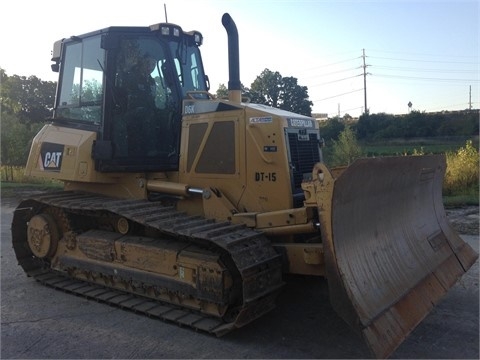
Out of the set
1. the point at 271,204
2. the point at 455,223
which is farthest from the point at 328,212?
the point at 455,223

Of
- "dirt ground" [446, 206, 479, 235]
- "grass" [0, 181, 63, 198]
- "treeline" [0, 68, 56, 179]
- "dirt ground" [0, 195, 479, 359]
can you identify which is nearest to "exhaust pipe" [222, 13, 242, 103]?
"dirt ground" [0, 195, 479, 359]

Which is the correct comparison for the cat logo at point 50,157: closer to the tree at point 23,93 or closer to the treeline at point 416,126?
the tree at point 23,93

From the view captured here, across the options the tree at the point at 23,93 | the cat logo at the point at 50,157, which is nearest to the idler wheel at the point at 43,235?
the cat logo at the point at 50,157

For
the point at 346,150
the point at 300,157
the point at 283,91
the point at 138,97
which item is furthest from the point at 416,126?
the point at 138,97

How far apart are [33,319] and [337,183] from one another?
11.4 ft

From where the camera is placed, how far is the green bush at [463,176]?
45.6 ft

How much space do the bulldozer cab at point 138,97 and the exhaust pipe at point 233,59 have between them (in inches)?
14.4

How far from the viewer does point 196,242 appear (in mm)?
4680

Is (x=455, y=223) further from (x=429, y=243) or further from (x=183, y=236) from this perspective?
(x=183, y=236)

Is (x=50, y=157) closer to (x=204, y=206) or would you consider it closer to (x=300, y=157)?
(x=204, y=206)

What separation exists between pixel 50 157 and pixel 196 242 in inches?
110

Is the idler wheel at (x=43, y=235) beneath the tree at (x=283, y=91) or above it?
beneath

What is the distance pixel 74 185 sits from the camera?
6.51m

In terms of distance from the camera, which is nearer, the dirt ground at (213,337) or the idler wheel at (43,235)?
the dirt ground at (213,337)
